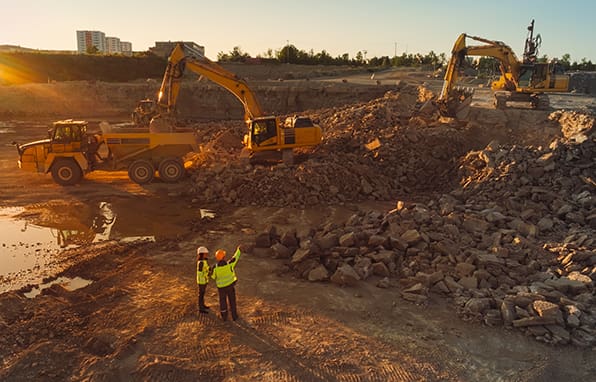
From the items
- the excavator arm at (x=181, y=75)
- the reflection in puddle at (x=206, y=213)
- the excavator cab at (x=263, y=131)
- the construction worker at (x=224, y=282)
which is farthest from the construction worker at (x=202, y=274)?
the excavator arm at (x=181, y=75)

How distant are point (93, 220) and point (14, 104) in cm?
2750

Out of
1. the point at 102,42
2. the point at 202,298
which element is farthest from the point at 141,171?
the point at 102,42

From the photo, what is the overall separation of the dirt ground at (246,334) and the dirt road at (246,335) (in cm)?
2

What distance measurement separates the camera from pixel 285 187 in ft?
44.1

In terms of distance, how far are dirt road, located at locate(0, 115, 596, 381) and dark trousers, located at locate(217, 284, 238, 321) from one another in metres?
0.15

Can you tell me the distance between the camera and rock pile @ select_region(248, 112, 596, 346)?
23.1 ft

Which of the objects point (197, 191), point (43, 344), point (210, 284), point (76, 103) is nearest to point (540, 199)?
point (210, 284)

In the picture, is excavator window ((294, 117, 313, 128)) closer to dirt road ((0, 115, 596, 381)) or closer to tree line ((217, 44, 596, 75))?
dirt road ((0, 115, 596, 381))

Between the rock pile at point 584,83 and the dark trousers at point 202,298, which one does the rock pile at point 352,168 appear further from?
the rock pile at point 584,83

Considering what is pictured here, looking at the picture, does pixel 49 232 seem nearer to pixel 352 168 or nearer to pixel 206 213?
pixel 206 213

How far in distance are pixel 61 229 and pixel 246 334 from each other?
6.92 m

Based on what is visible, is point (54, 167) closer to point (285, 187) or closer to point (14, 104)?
point (285, 187)

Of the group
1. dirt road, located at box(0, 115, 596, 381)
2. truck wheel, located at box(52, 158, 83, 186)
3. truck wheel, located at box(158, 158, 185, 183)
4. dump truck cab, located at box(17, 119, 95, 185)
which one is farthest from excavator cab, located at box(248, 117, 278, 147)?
dirt road, located at box(0, 115, 596, 381)

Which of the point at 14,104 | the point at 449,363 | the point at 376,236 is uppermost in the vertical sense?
the point at 14,104
